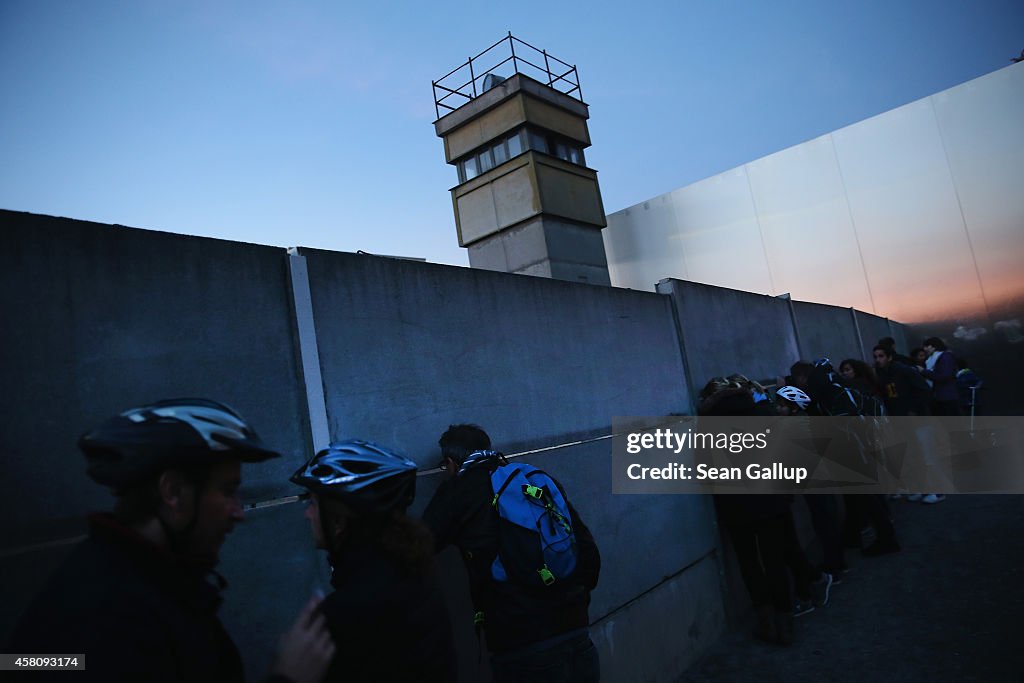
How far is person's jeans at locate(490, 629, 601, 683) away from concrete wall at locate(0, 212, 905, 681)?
47 centimetres

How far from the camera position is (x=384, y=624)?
1668 millimetres

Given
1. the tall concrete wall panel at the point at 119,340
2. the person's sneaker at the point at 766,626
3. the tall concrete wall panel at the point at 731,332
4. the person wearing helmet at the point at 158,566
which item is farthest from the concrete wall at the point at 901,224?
the person wearing helmet at the point at 158,566

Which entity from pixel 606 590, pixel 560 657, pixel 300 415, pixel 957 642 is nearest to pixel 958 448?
pixel 957 642

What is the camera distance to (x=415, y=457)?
3.41 m

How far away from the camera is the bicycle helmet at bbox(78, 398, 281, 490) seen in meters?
1.33

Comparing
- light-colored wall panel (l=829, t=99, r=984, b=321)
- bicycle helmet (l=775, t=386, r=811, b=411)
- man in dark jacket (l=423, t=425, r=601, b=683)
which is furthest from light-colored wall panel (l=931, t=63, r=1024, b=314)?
man in dark jacket (l=423, t=425, r=601, b=683)

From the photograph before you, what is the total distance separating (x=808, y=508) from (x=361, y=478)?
6.84m

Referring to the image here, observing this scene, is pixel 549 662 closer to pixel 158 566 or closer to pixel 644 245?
pixel 158 566

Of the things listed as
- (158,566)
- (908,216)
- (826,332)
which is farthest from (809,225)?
(158,566)

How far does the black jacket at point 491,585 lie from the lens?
2838 millimetres

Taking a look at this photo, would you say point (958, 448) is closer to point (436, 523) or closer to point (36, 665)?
point (436, 523)

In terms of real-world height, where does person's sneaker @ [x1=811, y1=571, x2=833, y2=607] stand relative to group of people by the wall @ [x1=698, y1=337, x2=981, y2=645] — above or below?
below

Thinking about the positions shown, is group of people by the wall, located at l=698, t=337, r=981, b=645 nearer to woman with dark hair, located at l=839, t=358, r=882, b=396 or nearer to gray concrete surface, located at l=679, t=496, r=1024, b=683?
woman with dark hair, located at l=839, t=358, r=882, b=396

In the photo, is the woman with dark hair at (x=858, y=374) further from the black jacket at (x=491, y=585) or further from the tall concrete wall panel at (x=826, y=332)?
the black jacket at (x=491, y=585)
